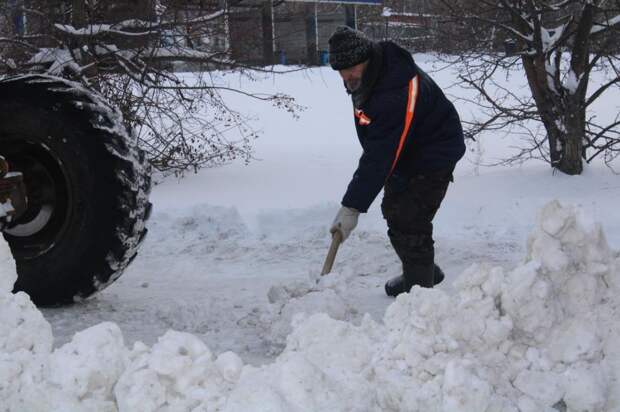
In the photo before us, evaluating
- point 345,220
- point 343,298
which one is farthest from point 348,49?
point 343,298

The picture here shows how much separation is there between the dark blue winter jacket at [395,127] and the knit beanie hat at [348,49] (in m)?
0.07

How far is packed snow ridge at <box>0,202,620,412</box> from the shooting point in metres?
2.63

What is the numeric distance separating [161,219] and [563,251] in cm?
465

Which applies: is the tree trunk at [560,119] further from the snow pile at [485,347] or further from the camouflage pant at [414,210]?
the snow pile at [485,347]

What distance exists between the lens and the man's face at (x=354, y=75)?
14.3 ft

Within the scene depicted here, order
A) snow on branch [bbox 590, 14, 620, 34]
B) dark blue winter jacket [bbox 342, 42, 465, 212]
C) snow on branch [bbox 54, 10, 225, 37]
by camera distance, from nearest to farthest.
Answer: dark blue winter jacket [bbox 342, 42, 465, 212], snow on branch [bbox 590, 14, 620, 34], snow on branch [bbox 54, 10, 225, 37]

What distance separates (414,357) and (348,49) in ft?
6.45

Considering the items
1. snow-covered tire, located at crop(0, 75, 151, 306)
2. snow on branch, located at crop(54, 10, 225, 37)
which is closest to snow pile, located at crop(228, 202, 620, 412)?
snow-covered tire, located at crop(0, 75, 151, 306)

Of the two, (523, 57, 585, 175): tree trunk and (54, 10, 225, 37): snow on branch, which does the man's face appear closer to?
(54, 10, 225, 37): snow on branch

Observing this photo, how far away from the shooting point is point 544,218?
3.06 meters

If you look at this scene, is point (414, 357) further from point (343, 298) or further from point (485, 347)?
point (343, 298)

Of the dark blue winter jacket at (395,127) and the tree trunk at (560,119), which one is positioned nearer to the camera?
the dark blue winter jacket at (395,127)

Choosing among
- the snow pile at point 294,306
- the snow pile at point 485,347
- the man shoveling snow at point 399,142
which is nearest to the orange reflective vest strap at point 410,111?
the man shoveling snow at point 399,142

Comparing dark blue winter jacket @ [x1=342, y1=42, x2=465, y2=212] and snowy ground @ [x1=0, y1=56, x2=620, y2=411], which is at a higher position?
dark blue winter jacket @ [x1=342, y1=42, x2=465, y2=212]
